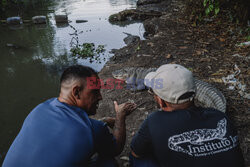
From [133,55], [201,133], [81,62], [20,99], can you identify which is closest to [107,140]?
[201,133]

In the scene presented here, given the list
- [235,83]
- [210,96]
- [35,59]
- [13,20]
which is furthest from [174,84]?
[13,20]

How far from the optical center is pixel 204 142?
112 cm

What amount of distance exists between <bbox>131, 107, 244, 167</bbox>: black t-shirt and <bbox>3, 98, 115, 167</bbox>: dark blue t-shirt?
50 centimetres

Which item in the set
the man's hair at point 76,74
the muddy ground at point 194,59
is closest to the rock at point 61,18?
the muddy ground at point 194,59

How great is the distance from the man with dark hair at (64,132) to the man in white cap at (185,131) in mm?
430

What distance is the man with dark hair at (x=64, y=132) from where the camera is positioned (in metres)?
1.13

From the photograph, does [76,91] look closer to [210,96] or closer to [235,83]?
[210,96]

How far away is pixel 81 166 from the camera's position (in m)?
1.24

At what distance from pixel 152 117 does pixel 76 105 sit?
0.62 meters

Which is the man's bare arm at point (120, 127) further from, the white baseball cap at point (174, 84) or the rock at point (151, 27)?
the rock at point (151, 27)

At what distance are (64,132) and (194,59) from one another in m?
4.32

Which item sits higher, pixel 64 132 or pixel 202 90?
pixel 64 132

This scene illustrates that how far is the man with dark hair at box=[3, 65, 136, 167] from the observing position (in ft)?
3.72

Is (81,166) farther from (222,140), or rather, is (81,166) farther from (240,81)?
(240,81)
